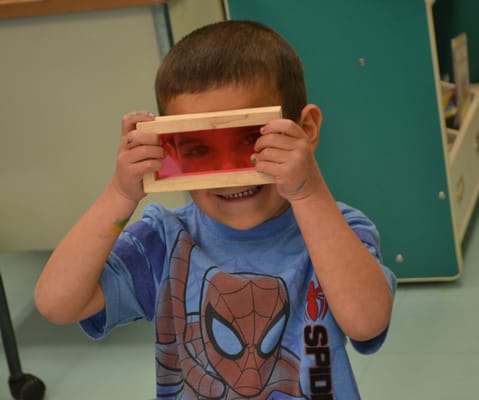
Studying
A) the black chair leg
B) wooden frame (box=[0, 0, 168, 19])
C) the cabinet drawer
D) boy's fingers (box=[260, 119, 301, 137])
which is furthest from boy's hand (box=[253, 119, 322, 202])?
the cabinet drawer

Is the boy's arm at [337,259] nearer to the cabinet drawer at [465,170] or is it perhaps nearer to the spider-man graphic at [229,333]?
the spider-man graphic at [229,333]

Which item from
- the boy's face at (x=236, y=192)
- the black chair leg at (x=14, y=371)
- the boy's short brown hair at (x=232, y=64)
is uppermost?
the boy's short brown hair at (x=232, y=64)

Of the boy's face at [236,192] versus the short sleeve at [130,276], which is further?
the short sleeve at [130,276]

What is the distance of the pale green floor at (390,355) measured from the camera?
5.43 ft

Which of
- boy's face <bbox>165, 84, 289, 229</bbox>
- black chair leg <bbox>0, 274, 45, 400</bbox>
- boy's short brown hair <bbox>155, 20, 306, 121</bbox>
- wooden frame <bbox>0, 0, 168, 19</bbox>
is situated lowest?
black chair leg <bbox>0, 274, 45, 400</bbox>

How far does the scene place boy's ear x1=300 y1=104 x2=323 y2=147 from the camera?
0.97 m

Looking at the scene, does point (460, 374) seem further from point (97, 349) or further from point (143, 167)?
point (143, 167)

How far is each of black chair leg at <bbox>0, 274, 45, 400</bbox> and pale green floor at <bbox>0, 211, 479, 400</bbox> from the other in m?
0.04

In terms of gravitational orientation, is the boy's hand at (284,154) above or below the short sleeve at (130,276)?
above

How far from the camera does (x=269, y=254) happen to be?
Result: 0.97 meters

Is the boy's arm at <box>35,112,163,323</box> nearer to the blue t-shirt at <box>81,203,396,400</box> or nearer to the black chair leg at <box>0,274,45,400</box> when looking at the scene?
the blue t-shirt at <box>81,203,396,400</box>

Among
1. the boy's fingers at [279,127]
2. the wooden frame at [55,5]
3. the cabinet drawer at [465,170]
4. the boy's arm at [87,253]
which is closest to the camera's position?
the boy's fingers at [279,127]

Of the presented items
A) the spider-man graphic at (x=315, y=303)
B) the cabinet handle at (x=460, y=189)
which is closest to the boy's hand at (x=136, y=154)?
the spider-man graphic at (x=315, y=303)

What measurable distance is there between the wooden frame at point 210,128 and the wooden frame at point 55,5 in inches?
33.4
